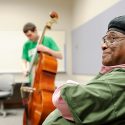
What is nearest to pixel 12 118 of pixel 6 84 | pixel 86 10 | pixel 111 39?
pixel 6 84

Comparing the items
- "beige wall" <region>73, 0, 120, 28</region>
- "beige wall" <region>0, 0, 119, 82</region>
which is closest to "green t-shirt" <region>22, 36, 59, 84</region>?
"beige wall" <region>73, 0, 120, 28</region>

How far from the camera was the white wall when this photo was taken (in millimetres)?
5523

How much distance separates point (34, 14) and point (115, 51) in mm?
4563

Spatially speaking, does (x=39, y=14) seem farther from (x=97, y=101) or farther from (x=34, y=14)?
(x=97, y=101)

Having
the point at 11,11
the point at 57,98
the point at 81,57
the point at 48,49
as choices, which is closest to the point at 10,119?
the point at 81,57

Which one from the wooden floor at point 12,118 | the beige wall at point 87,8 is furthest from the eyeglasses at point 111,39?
the wooden floor at point 12,118

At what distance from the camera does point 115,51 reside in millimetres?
1222

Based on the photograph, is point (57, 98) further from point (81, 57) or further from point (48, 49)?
point (81, 57)

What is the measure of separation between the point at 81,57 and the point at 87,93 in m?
3.90

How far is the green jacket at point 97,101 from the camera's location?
1.03m

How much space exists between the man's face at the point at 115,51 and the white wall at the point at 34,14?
4.34 metres

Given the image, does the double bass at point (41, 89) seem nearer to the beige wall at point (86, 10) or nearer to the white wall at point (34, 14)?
the beige wall at point (86, 10)

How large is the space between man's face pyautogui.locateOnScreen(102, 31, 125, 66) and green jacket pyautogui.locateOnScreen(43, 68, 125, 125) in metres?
0.17

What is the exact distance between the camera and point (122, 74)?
3.62 ft
